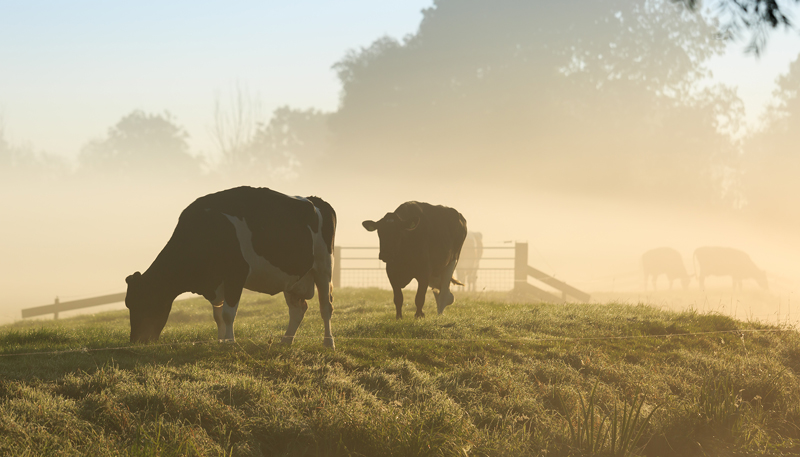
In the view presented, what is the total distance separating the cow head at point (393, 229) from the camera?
11.0 m

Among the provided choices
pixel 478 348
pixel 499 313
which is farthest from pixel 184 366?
pixel 499 313

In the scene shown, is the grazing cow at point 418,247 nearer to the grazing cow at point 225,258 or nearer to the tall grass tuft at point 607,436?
the grazing cow at point 225,258

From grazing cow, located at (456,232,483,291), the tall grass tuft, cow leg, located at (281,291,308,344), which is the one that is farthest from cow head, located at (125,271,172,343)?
grazing cow, located at (456,232,483,291)

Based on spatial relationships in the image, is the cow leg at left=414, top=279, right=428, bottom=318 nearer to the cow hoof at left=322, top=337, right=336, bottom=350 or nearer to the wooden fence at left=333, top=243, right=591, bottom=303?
the cow hoof at left=322, top=337, right=336, bottom=350

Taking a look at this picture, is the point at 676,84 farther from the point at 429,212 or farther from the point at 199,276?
the point at 199,276

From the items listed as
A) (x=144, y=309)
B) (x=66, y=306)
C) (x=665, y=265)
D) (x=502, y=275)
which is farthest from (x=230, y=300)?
(x=665, y=265)

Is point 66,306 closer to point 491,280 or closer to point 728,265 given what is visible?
point 491,280

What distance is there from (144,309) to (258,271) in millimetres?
1346

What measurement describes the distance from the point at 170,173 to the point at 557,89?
39.4 meters

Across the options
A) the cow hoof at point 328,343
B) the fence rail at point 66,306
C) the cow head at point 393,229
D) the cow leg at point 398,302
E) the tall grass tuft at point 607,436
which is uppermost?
the cow head at point 393,229

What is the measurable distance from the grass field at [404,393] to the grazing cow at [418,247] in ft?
6.08

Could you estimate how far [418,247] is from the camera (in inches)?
445

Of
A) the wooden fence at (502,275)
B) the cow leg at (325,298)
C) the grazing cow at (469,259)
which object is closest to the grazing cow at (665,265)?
the grazing cow at (469,259)

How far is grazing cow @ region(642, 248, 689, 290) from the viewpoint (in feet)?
119
